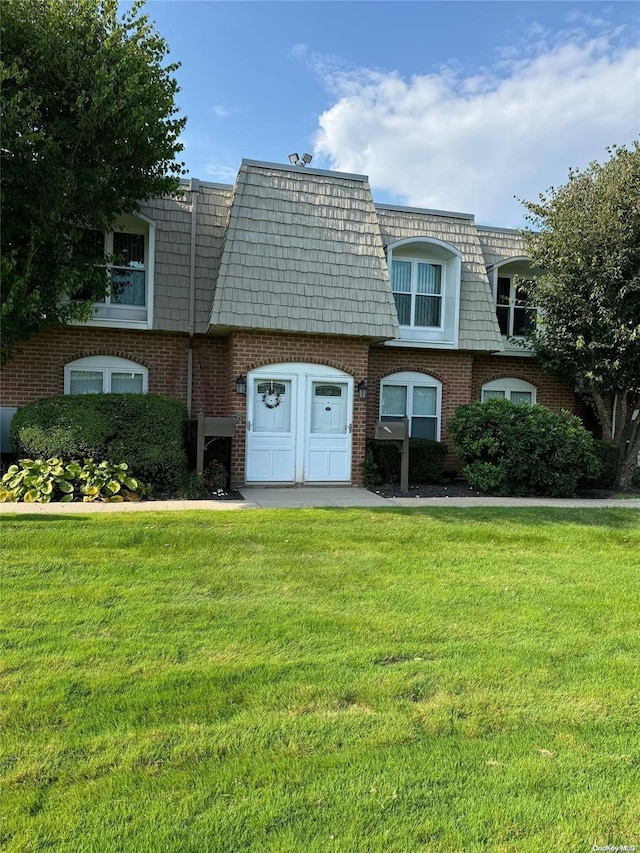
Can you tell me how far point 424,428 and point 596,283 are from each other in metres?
4.49

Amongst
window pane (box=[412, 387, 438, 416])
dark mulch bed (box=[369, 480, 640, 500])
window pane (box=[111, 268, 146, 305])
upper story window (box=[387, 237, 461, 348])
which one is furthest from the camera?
window pane (box=[412, 387, 438, 416])

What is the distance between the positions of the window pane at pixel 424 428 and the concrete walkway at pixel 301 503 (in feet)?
8.66

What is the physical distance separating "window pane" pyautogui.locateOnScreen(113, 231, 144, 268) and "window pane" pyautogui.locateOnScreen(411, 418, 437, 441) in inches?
263

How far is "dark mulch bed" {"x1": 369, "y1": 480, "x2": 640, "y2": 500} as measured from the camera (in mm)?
10188

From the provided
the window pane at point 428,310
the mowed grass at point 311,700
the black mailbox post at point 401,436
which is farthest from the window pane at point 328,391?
the mowed grass at point 311,700

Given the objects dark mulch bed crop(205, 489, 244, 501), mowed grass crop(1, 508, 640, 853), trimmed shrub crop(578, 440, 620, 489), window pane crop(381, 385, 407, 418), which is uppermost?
window pane crop(381, 385, 407, 418)

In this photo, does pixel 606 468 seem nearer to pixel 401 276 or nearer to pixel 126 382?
pixel 401 276

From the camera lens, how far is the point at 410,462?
11.6m

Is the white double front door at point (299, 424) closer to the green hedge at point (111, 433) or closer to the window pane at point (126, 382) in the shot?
the green hedge at point (111, 433)

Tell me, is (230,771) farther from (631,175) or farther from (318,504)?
(631,175)

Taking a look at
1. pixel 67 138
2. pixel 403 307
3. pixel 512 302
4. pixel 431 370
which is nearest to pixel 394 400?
pixel 431 370

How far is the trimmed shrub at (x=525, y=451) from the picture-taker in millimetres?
10219

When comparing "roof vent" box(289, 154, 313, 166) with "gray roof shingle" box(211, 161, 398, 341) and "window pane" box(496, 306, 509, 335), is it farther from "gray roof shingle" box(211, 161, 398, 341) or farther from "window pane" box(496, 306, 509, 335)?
"window pane" box(496, 306, 509, 335)

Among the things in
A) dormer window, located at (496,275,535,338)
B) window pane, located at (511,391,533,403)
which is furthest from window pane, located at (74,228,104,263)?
window pane, located at (511,391,533,403)
